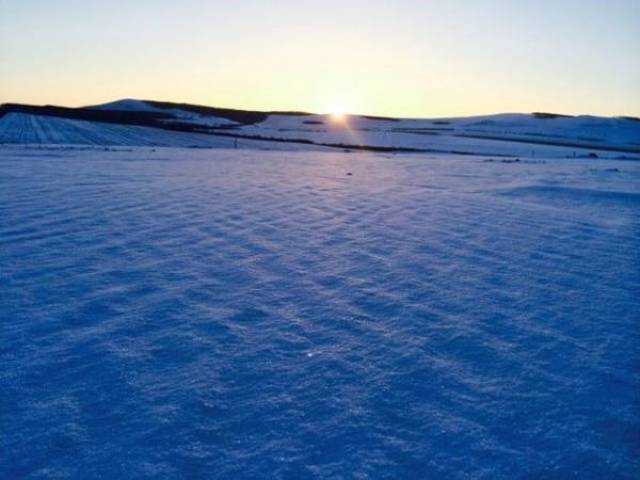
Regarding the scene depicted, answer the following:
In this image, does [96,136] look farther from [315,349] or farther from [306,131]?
[315,349]

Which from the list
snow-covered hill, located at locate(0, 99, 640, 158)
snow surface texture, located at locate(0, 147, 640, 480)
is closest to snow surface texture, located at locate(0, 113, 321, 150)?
snow-covered hill, located at locate(0, 99, 640, 158)

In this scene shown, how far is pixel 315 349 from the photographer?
2.50 metres

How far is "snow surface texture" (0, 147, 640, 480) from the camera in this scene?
175 centimetres

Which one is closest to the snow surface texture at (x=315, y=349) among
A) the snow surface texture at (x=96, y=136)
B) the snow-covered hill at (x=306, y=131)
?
the snow surface texture at (x=96, y=136)

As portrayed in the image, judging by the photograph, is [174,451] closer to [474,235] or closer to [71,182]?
[474,235]

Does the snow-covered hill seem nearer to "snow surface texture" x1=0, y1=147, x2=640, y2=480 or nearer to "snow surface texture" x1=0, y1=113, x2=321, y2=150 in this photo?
"snow surface texture" x1=0, y1=113, x2=321, y2=150

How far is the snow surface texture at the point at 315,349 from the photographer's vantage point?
1.75 m

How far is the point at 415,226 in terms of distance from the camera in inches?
207

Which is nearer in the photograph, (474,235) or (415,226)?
(474,235)

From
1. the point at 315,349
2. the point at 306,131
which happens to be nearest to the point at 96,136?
the point at 306,131

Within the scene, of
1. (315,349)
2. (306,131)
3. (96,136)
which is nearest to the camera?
(315,349)

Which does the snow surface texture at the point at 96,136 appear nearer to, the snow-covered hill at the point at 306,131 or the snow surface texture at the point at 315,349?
the snow-covered hill at the point at 306,131

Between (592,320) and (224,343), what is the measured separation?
1.99 m

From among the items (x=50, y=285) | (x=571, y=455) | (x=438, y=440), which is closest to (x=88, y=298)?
(x=50, y=285)
